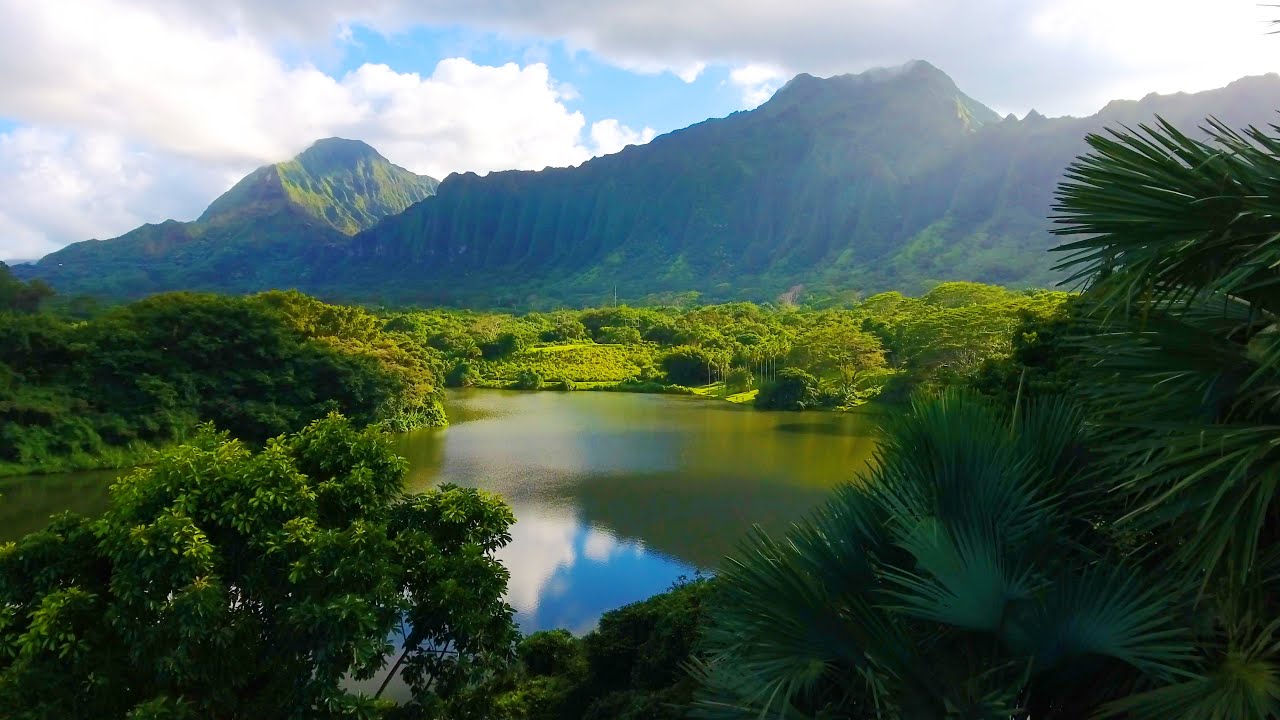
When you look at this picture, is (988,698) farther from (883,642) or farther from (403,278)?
(403,278)

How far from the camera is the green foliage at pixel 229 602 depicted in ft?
15.3

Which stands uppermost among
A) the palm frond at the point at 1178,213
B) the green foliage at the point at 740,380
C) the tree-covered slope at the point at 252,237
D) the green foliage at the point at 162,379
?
the tree-covered slope at the point at 252,237

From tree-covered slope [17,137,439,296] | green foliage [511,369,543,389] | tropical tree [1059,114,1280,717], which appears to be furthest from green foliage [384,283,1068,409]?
tree-covered slope [17,137,439,296]

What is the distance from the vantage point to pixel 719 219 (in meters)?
126

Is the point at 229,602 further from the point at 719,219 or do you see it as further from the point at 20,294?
the point at 719,219

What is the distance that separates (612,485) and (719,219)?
112 metres

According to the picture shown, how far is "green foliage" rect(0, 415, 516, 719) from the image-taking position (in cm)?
465

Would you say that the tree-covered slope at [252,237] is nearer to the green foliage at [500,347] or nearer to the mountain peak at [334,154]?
the mountain peak at [334,154]

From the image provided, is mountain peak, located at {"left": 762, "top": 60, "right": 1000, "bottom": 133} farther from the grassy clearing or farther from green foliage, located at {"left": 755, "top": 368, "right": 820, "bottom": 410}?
green foliage, located at {"left": 755, "top": 368, "right": 820, "bottom": 410}

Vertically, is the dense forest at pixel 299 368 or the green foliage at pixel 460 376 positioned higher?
the dense forest at pixel 299 368

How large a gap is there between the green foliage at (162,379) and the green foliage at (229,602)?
14994 millimetres

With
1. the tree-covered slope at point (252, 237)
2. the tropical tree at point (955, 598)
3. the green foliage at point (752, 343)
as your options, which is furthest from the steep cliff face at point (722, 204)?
the tropical tree at point (955, 598)

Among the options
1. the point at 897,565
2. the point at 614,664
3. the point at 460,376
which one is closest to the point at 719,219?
the point at 460,376

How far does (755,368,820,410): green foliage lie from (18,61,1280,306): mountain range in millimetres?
48884
